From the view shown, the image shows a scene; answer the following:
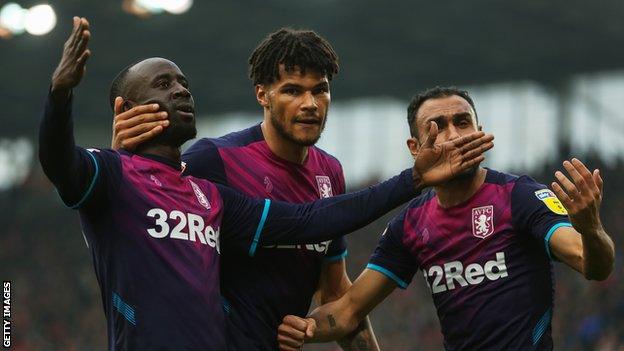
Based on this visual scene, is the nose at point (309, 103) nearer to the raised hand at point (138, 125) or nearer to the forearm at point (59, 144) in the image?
the raised hand at point (138, 125)

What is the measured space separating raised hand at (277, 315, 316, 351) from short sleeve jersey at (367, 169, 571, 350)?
70cm

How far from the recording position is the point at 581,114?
82.6ft

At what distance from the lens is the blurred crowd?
581 inches

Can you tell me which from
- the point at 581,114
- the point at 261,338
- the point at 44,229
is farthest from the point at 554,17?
the point at 261,338

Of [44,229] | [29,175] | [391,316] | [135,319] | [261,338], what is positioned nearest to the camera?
[135,319]

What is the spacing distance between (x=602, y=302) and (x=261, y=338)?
10.5 meters

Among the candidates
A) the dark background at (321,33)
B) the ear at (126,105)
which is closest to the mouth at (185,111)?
the ear at (126,105)

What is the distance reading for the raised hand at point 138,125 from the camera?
4.48m

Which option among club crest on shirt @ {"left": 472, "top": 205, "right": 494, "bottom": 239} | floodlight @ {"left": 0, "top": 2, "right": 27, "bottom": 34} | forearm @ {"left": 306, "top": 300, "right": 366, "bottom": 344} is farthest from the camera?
floodlight @ {"left": 0, "top": 2, "right": 27, "bottom": 34}

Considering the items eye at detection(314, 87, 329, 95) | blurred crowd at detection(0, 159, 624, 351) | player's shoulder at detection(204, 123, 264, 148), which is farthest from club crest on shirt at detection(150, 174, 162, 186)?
blurred crowd at detection(0, 159, 624, 351)

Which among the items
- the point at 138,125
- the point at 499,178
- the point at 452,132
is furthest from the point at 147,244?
the point at 499,178

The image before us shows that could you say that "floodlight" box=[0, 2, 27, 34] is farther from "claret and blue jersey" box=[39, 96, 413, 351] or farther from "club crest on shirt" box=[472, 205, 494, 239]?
"claret and blue jersey" box=[39, 96, 413, 351]

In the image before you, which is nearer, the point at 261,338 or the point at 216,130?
the point at 261,338

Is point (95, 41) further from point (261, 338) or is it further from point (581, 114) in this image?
point (261, 338)
